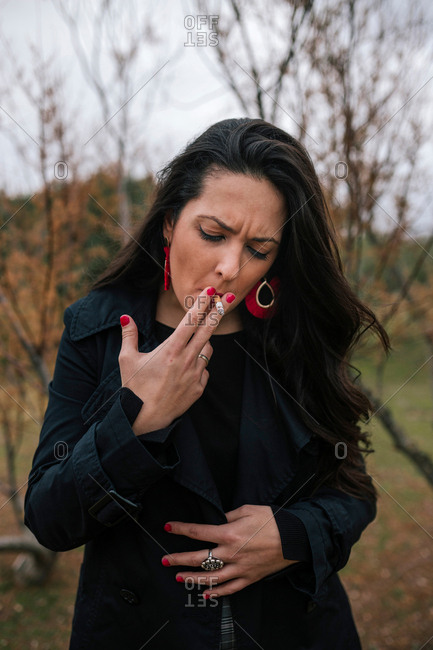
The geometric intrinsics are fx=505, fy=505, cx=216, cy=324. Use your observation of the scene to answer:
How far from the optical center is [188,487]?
165cm

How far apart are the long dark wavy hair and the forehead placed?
33 mm

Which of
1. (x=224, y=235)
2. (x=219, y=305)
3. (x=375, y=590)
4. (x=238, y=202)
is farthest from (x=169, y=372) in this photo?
(x=375, y=590)

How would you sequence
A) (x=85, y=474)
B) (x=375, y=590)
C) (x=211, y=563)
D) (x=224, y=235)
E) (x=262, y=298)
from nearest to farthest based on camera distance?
1. (x=85, y=474)
2. (x=211, y=563)
3. (x=224, y=235)
4. (x=262, y=298)
5. (x=375, y=590)

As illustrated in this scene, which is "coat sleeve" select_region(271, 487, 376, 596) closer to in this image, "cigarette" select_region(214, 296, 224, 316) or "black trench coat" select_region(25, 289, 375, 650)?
"black trench coat" select_region(25, 289, 375, 650)

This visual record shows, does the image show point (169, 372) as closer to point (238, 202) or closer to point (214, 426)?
point (214, 426)

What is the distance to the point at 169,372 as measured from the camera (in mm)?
1522

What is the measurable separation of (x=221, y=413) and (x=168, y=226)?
0.74 m

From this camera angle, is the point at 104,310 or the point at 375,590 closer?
the point at 104,310

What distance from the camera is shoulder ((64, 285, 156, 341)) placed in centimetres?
177

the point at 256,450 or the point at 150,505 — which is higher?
the point at 256,450

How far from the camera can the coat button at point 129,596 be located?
66.0 inches

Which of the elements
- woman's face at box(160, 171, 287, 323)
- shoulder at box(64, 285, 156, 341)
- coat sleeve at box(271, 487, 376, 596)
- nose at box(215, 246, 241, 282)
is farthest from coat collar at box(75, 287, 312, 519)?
nose at box(215, 246, 241, 282)

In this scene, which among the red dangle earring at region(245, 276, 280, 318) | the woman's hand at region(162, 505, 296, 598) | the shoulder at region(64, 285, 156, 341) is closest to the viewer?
the woman's hand at region(162, 505, 296, 598)

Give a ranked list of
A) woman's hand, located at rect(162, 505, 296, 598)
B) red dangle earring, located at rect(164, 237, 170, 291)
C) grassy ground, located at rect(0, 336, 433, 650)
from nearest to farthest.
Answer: woman's hand, located at rect(162, 505, 296, 598), red dangle earring, located at rect(164, 237, 170, 291), grassy ground, located at rect(0, 336, 433, 650)
